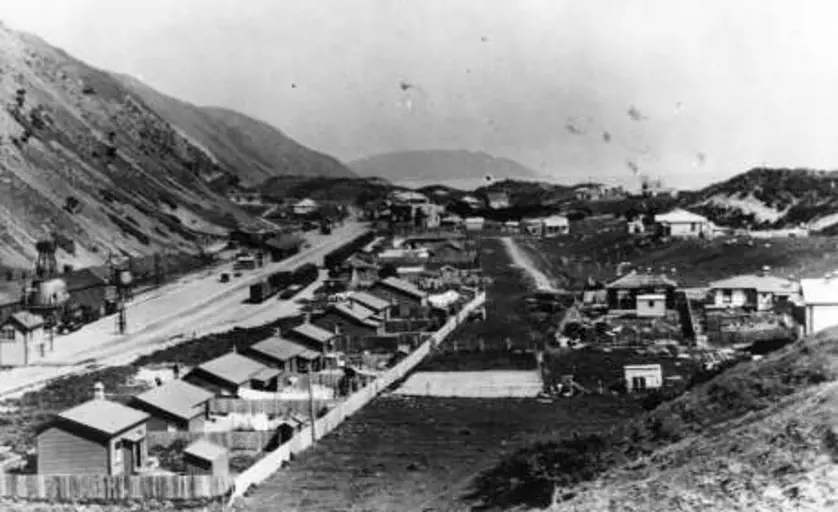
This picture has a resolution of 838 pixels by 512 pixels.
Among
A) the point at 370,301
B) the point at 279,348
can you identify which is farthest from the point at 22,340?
the point at 370,301

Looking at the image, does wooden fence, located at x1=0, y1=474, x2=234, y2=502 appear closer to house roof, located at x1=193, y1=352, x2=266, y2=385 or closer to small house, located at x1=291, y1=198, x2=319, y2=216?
house roof, located at x1=193, y1=352, x2=266, y2=385

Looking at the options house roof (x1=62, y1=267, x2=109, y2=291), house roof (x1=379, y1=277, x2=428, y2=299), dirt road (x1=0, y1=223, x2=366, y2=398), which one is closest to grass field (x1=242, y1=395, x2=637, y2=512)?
dirt road (x1=0, y1=223, x2=366, y2=398)

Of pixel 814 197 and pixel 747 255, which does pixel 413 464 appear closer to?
pixel 747 255

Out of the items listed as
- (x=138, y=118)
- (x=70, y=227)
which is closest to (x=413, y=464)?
(x=70, y=227)

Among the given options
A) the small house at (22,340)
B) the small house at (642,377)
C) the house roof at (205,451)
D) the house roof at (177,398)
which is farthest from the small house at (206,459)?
the small house at (22,340)

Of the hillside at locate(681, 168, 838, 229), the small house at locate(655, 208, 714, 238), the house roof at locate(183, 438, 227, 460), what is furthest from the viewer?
the hillside at locate(681, 168, 838, 229)

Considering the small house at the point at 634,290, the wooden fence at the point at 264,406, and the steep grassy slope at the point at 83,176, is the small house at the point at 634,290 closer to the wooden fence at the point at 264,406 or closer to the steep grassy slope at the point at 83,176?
the wooden fence at the point at 264,406
